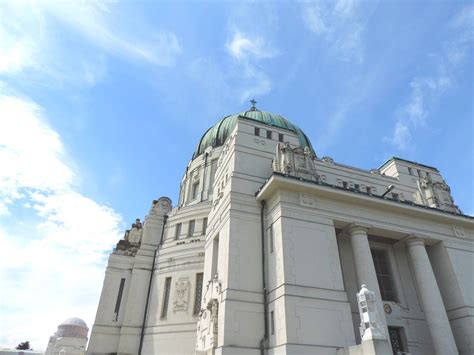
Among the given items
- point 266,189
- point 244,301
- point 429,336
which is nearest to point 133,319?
point 244,301

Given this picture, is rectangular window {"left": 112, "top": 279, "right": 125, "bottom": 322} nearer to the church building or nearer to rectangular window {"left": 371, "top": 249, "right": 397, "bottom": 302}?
the church building

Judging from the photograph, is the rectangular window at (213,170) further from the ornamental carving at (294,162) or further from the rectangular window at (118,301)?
the ornamental carving at (294,162)

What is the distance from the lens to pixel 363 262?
67.2 feet

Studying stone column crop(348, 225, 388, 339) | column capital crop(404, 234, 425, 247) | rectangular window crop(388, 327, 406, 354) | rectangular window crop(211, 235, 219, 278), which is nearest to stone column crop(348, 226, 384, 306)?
stone column crop(348, 225, 388, 339)

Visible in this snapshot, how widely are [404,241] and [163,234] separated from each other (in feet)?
75.4

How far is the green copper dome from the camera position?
40656 mm

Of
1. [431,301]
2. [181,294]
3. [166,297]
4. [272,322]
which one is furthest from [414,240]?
[166,297]

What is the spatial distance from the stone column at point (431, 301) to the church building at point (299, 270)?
65mm

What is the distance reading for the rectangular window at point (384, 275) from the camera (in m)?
22.7

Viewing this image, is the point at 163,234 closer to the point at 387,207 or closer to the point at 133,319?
the point at 133,319

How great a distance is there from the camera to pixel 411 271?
23.8 metres

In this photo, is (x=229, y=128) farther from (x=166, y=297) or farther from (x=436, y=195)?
(x=436, y=195)

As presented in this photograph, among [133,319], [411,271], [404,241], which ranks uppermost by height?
[404,241]

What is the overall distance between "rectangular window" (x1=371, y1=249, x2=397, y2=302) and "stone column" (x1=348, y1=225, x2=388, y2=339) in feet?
10.1
